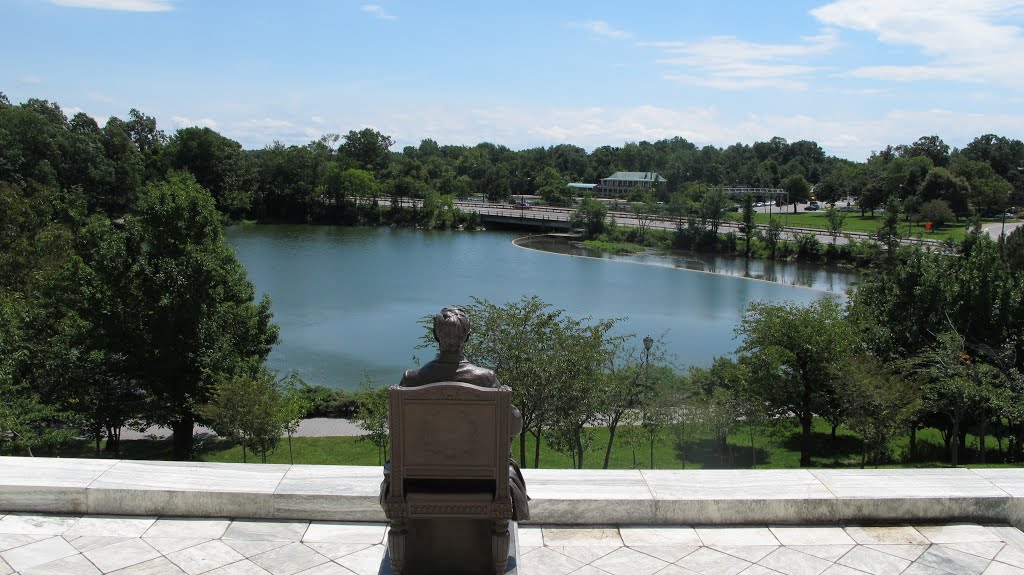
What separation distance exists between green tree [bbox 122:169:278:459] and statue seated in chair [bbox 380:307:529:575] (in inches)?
620

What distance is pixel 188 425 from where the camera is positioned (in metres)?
21.5

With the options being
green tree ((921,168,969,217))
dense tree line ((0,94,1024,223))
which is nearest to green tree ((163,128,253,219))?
dense tree line ((0,94,1024,223))

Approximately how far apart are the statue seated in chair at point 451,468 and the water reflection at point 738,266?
54479mm

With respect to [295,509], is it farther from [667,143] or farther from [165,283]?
[667,143]

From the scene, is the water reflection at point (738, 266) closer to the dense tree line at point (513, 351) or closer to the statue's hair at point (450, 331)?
the dense tree line at point (513, 351)

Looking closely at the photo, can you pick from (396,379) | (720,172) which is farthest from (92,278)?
(720,172)

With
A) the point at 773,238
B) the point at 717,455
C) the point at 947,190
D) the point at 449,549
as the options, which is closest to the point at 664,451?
the point at 717,455

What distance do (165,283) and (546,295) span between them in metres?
32.9

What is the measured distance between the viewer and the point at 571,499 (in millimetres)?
6438

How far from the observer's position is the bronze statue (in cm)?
498

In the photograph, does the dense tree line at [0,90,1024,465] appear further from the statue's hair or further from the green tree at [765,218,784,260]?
the green tree at [765,218,784,260]

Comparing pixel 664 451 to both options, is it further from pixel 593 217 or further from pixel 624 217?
pixel 624 217

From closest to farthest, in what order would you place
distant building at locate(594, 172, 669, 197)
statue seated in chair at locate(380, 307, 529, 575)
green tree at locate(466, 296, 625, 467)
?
statue seated in chair at locate(380, 307, 529, 575), green tree at locate(466, 296, 625, 467), distant building at locate(594, 172, 669, 197)

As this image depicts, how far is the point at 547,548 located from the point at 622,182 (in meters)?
136
